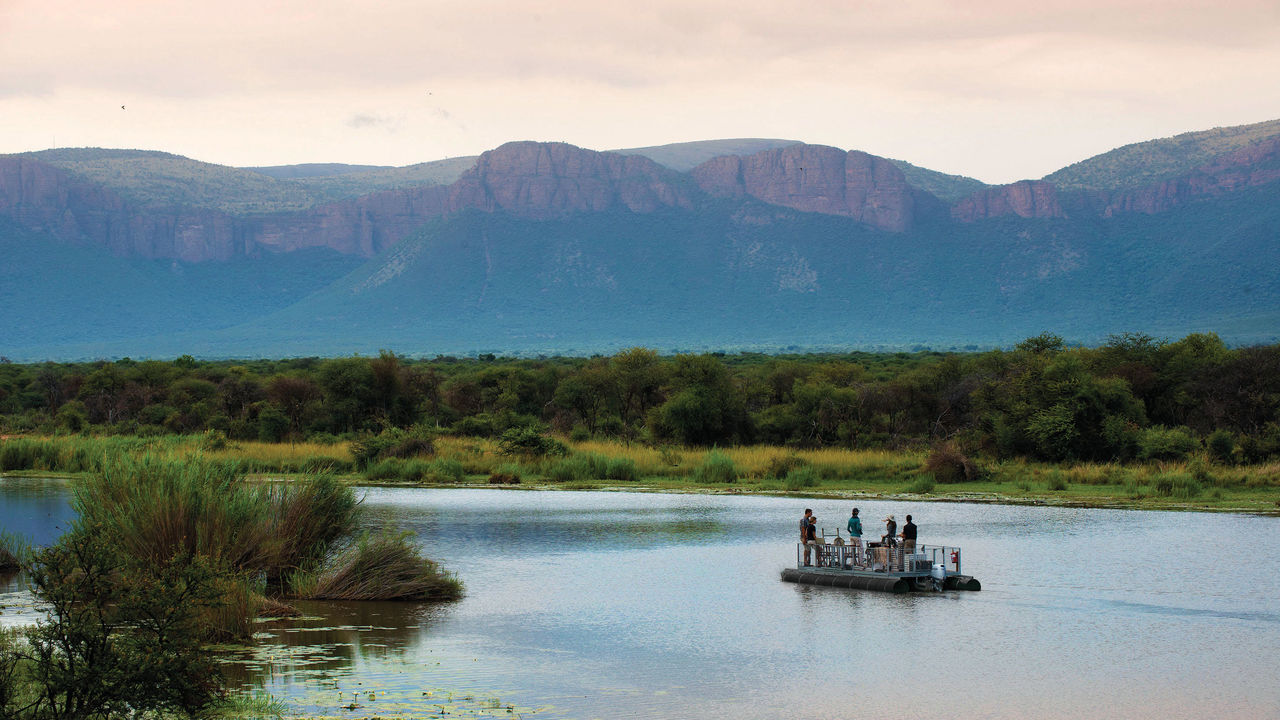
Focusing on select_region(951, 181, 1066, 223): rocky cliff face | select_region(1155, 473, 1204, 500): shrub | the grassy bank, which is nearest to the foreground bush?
the grassy bank

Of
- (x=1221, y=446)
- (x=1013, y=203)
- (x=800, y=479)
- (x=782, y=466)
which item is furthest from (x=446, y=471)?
(x=1013, y=203)

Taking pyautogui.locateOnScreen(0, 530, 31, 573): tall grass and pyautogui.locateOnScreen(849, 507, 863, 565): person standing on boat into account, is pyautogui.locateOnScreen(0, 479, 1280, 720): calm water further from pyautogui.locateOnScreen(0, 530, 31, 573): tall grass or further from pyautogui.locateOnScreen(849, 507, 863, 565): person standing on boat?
pyautogui.locateOnScreen(0, 530, 31, 573): tall grass

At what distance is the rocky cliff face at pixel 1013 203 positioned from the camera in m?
187

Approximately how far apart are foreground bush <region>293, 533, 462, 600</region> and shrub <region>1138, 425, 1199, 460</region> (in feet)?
89.2

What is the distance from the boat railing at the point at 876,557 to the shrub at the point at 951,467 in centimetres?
1709

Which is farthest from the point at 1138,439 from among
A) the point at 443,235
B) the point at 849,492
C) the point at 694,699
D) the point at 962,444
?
the point at 443,235

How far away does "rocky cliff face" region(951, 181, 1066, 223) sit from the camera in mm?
187125

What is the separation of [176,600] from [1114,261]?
176 metres

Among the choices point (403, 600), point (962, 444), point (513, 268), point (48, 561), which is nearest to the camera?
point (48, 561)

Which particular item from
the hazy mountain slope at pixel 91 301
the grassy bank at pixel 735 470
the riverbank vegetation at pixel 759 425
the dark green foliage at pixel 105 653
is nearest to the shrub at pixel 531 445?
the riverbank vegetation at pixel 759 425

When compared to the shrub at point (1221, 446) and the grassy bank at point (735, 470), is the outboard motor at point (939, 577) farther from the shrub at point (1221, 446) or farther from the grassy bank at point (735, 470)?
the shrub at point (1221, 446)

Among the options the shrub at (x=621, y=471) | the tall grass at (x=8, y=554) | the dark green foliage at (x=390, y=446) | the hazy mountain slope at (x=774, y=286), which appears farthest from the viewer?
the hazy mountain slope at (x=774, y=286)

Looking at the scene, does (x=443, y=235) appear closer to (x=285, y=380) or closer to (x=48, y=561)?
(x=285, y=380)

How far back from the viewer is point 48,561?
34.7 feet
